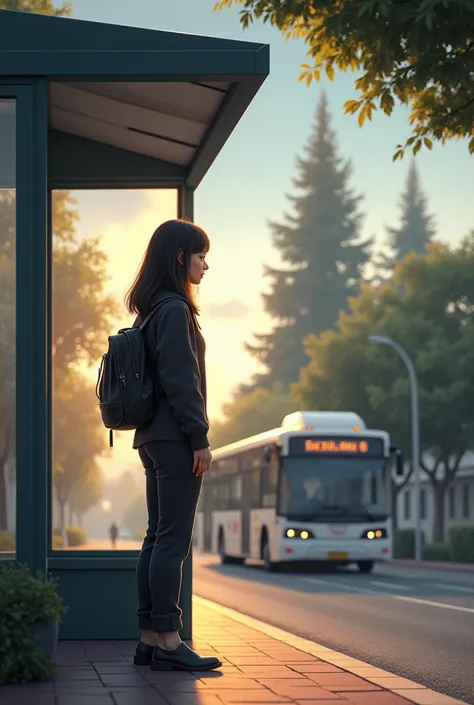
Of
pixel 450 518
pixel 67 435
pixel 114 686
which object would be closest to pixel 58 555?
pixel 67 435

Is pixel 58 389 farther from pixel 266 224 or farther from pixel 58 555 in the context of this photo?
pixel 266 224

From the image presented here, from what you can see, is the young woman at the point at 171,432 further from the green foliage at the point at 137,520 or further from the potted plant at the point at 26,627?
the green foliage at the point at 137,520

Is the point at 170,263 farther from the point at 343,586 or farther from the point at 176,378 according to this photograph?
the point at 343,586

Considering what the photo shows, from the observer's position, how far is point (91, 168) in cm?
1006

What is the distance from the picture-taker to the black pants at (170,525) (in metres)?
6.89

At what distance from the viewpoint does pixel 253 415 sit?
7469 centimetres

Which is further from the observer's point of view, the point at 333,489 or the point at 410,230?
the point at 410,230

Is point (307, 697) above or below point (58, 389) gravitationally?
below

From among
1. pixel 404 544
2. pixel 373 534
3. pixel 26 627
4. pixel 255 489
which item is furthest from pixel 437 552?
pixel 26 627

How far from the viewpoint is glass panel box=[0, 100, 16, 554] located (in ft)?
26.3

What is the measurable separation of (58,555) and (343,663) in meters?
2.34

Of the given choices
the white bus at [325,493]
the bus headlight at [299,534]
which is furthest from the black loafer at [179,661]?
the bus headlight at [299,534]

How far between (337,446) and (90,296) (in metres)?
18.0

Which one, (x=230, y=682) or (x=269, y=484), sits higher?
(x=269, y=484)
